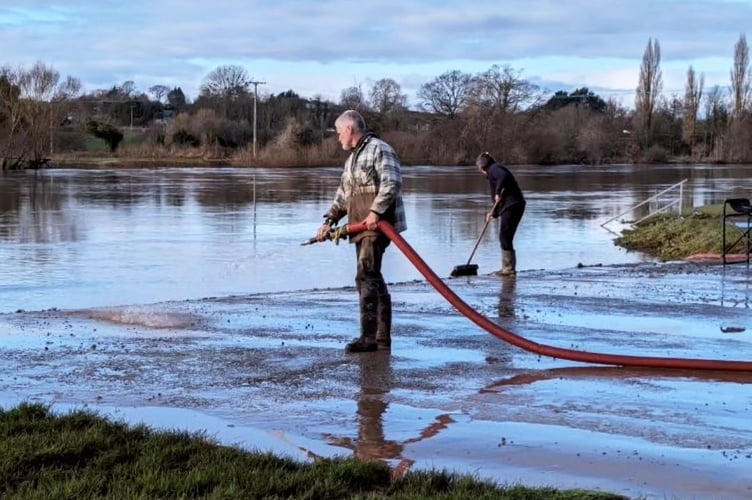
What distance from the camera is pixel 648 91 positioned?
4375 inches

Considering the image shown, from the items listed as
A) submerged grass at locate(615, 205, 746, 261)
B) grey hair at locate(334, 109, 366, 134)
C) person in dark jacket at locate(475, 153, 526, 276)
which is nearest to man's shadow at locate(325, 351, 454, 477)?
grey hair at locate(334, 109, 366, 134)

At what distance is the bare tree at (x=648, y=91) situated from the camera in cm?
10944

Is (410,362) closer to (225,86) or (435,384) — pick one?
(435,384)

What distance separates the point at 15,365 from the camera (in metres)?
8.23

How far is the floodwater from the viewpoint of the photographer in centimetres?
597

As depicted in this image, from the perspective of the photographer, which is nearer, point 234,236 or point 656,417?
point 656,417

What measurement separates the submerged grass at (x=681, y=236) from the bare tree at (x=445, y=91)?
81.7 meters

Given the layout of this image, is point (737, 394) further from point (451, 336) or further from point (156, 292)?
point (156, 292)

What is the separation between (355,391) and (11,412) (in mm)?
2312

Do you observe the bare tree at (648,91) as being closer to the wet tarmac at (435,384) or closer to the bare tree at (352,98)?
the bare tree at (352,98)

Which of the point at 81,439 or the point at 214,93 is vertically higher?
the point at 214,93

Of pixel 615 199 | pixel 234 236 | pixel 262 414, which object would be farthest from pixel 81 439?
pixel 615 199

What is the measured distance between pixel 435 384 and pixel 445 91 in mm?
102505

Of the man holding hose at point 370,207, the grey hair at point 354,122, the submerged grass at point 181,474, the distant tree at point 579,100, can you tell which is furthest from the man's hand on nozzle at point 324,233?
the distant tree at point 579,100
